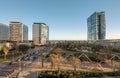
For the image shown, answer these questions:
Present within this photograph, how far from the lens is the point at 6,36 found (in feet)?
481

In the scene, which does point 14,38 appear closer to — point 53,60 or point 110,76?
point 53,60

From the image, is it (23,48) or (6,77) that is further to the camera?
(23,48)

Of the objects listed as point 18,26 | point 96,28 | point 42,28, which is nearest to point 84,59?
point 96,28

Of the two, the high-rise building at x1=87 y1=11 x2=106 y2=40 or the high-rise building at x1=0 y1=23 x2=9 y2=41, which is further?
the high-rise building at x1=0 y1=23 x2=9 y2=41

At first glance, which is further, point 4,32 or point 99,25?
point 4,32

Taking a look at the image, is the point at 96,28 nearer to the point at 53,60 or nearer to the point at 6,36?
the point at 6,36

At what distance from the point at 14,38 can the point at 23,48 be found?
2915 inches

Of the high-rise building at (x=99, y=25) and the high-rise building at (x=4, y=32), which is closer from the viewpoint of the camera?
the high-rise building at (x=99, y=25)

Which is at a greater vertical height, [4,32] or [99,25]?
[99,25]

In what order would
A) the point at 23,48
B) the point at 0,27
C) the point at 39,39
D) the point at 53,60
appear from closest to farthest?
1. the point at 53,60
2. the point at 23,48
3. the point at 0,27
4. the point at 39,39

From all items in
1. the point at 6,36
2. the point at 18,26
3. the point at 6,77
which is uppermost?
the point at 18,26

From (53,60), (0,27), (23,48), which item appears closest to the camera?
(53,60)

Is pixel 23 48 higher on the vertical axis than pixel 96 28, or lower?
lower

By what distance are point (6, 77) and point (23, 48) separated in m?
47.3
